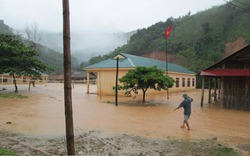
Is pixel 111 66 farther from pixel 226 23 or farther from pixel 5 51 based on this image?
pixel 226 23

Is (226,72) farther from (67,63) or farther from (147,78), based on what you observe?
(67,63)

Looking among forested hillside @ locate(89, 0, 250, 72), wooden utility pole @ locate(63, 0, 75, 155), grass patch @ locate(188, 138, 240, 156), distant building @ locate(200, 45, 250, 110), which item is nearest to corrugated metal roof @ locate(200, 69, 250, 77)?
distant building @ locate(200, 45, 250, 110)

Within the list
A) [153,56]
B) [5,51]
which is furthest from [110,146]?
[153,56]

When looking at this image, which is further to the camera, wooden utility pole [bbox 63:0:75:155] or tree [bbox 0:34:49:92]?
tree [bbox 0:34:49:92]

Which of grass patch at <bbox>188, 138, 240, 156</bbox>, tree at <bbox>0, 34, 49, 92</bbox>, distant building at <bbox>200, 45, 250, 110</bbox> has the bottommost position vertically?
grass patch at <bbox>188, 138, 240, 156</bbox>

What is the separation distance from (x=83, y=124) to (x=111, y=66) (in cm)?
1593

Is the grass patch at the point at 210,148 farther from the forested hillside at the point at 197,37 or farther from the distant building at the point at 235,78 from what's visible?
the forested hillside at the point at 197,37

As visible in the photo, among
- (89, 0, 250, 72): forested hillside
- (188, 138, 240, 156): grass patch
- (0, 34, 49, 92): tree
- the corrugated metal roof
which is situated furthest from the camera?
(89, 0, 250, 72): forested hillside

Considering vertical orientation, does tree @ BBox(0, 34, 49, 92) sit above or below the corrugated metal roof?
above

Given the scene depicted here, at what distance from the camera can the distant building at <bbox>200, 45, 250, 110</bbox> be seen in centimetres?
1642

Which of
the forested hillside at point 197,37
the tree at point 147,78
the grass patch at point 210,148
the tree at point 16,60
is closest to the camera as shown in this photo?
the grass patch at point 210,148

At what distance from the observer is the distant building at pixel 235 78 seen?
1642 centimetres

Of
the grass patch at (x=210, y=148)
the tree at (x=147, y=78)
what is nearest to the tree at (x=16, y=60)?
the tree at (x=147, y=78)

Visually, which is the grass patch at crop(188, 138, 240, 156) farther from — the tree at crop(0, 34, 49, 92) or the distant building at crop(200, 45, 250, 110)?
the tree at crop(0, 34, 49, 92)
